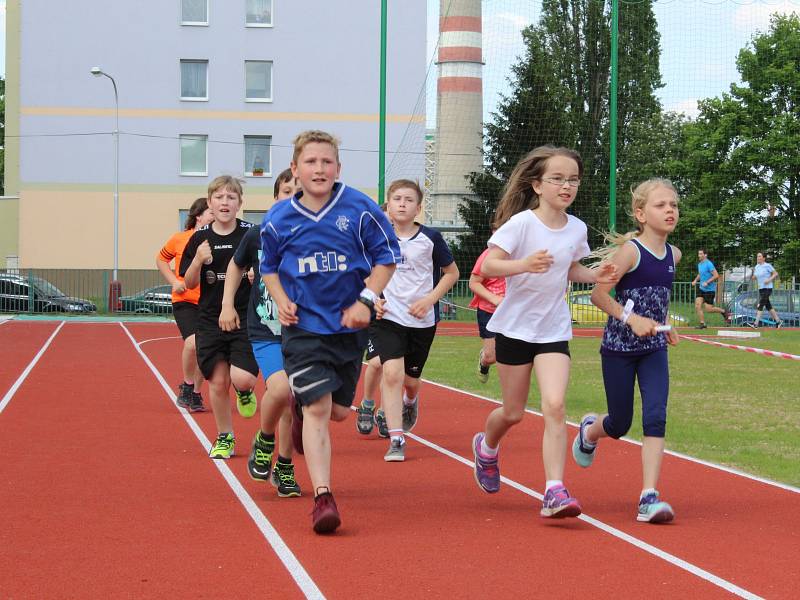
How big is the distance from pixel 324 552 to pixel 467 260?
2849 cm

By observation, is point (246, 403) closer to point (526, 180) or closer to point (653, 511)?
point (526, 180)

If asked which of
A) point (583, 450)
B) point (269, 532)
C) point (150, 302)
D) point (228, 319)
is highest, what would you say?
point (228, 319)

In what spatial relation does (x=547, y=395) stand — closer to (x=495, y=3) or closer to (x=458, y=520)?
(x=458, y=520)

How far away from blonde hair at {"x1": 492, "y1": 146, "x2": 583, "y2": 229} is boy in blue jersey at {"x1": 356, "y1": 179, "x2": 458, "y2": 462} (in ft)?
5.65

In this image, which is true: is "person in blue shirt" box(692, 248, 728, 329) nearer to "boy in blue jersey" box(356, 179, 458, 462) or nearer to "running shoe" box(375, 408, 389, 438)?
"running shoe" box(375, 408, 389, 438)

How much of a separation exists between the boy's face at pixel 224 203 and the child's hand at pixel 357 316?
2284mm

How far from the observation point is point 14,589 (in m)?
4.79

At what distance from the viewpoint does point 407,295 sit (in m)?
→ 8.91

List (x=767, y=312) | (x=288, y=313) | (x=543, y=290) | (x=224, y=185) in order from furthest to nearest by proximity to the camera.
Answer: (x=767, y=312), (x=224, y=185), (x=543, y=290), (x=288, y=313)

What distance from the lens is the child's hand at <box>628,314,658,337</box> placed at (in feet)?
20.6

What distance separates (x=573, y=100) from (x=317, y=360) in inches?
1216

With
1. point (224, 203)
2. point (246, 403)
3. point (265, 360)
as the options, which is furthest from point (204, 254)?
point (246, 403)

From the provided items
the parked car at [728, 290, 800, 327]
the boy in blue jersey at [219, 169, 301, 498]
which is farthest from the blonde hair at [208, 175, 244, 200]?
the parked car at [728, 290, 800, 327]

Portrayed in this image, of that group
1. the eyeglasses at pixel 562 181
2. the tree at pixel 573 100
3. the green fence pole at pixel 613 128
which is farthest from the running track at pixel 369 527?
the tree at pixel 573 100
